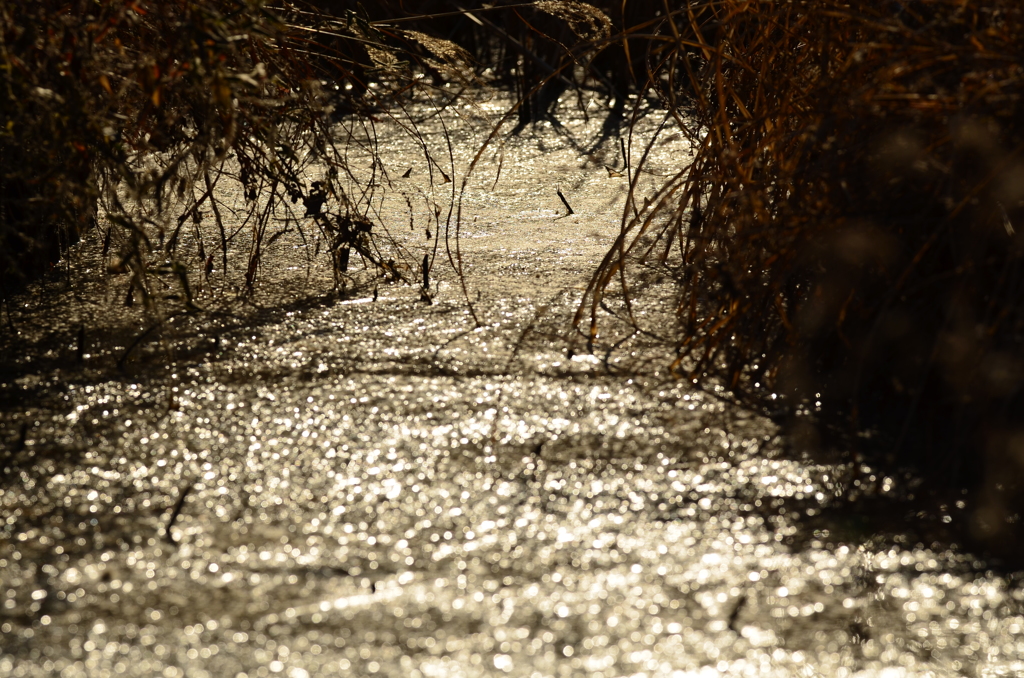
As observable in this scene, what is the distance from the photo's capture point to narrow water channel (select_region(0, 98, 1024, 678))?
128 cm

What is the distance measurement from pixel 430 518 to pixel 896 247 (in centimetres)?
84

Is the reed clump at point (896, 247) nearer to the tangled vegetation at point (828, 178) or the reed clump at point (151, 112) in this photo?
the tangled vegetation at point (828, 178)

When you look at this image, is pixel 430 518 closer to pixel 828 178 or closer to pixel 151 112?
pixel 828 178

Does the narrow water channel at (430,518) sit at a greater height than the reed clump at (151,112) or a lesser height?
lesser

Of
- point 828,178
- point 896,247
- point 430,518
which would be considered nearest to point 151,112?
point 430,518

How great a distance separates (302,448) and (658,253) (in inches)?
47.0

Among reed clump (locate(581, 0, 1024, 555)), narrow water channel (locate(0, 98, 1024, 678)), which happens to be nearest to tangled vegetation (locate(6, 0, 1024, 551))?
reed clump (locate(581, 0, 1024, 555))

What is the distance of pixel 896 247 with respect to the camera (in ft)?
5.76

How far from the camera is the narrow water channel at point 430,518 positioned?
1.28 m

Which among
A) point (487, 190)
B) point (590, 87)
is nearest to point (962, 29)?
point (487, 190)

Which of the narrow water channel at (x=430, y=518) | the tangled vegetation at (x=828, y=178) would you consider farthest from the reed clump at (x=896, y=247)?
the narrow water channel at (x=430, y=518)

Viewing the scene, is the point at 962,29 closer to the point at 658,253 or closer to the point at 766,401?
the point at 766,401

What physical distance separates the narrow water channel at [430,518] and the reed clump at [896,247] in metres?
0.12

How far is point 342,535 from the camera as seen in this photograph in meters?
1.51
